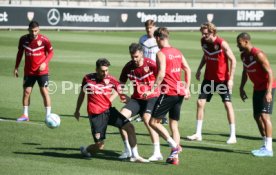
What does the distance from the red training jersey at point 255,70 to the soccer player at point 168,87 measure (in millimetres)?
1225

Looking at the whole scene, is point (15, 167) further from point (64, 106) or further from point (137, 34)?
point (137, 34)

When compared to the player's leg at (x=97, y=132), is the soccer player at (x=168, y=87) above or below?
above

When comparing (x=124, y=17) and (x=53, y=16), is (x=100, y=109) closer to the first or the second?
(x=53, y=16)

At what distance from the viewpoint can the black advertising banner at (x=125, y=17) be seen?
38.0m

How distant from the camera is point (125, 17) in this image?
4112 cm

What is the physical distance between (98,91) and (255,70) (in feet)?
9.73

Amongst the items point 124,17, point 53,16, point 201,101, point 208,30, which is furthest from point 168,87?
point 124,17

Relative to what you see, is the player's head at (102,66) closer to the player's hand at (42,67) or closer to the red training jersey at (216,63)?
the red training jersey at (216,63)

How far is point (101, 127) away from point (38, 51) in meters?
4.63

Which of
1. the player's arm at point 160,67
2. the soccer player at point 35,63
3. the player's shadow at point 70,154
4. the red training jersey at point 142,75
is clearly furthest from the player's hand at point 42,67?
the player's arm at point 160,67

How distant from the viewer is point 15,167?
1164 cm

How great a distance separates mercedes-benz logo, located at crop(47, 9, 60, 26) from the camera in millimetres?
38662

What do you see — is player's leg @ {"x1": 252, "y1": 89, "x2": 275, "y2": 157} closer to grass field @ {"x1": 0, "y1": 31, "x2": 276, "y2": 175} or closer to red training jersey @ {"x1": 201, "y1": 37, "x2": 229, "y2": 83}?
grass field @ {"x1": 0, "y1": 31, "x2": 276, "y2": 175}

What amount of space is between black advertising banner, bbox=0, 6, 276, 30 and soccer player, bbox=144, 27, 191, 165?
25.8m
